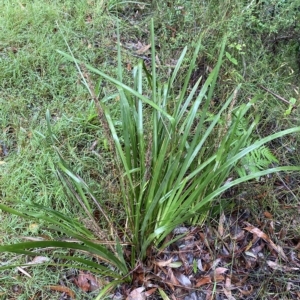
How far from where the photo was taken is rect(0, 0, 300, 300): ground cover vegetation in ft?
5.27

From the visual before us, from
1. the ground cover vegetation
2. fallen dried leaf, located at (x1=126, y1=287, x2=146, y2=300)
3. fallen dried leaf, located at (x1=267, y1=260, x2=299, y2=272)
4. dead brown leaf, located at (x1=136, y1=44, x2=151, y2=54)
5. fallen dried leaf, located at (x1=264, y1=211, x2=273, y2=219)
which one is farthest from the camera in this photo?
dead brown leaf, located at (x1=136, y1=44, x2=151, y2=54)

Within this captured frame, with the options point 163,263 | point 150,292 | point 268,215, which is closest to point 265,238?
point 268,215

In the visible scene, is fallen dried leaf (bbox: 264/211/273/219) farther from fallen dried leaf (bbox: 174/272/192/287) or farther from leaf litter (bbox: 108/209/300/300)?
fallen dried leaf (bbox: 174/272/192/287)

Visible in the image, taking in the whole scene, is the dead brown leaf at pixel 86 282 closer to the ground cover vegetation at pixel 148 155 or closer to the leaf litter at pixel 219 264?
the ground cover vegetation at pixel 148 155

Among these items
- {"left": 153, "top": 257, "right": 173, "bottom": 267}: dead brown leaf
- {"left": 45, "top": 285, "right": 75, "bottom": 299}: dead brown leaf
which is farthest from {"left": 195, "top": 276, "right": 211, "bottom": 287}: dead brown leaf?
{"left": 45, "top": 285, "right": 75, "bottom": 299}: dead brown leaf

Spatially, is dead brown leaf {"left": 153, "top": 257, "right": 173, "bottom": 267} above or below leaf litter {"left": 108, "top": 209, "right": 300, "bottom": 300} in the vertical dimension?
above

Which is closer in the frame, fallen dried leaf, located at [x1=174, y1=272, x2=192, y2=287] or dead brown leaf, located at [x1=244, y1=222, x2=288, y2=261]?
fallen dried leaf, located at [x1=174, y1=272, x2=192, y2=287]

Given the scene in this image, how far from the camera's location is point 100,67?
8.93 feet

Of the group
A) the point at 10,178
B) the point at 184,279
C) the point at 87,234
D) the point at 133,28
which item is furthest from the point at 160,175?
the point at 133,28

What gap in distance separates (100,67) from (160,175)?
132 cm

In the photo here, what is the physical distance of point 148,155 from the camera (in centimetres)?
141

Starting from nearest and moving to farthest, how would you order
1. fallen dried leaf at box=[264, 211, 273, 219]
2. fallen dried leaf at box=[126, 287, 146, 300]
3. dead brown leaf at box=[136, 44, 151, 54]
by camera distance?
fallen dried leaf at box=[126, 287, 146, 300] → fallen dried leaf at box=[264, 211, 273, 219] → dead brown leaf at box=[136, 44, 151, 54]

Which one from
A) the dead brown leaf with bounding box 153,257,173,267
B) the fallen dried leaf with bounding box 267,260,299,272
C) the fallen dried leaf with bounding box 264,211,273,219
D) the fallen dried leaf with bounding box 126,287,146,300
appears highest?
the dead brown leaf with bounding box 153,257,173,267

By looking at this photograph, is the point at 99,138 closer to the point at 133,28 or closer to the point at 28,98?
the point at 28,98
